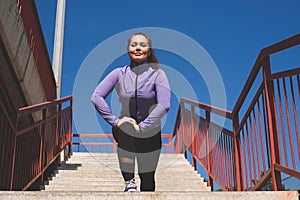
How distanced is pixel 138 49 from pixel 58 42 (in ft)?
23.3

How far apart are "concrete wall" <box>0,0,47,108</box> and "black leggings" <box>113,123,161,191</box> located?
85.5 inches

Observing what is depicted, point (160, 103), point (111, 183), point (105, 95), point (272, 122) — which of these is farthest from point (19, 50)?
point (272, 122)

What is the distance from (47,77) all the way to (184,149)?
3135 mm

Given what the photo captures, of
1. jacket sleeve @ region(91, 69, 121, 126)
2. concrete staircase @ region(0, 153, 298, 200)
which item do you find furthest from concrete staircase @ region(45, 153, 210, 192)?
jacket sleeve @ region(91, 69, 121, 126)

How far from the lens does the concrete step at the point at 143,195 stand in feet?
10.8

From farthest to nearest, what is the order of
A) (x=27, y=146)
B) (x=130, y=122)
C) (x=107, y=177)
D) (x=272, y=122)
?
(x=107, y=177), (x=27, y=146), (x=272, y=122), (x=130, y=122)

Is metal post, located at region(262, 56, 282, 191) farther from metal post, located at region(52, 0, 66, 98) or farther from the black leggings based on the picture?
metal post, located at region(52, 0, 66, 98)

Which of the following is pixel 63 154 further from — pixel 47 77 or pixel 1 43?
pixel 1 43

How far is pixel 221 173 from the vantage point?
6230mm

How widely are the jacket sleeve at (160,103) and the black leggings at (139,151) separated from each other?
10cm

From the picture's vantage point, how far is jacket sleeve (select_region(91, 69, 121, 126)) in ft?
11.9

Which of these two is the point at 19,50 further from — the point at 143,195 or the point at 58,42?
the point at 58,42

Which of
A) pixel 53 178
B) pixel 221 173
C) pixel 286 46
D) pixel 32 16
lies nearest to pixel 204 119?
pixel 221 173

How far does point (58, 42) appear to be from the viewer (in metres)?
10.6
